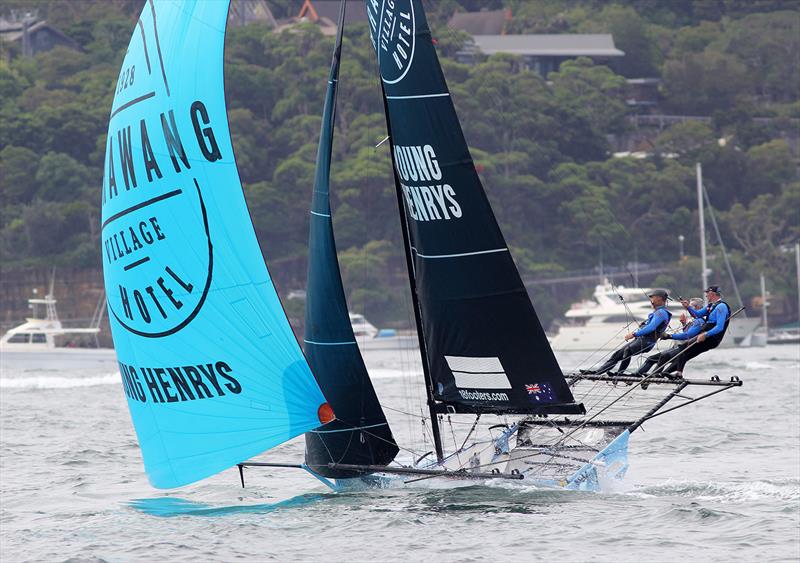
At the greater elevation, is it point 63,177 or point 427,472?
point 63,177

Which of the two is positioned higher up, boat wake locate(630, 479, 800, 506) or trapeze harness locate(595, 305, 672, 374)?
trapeze harness locate(595, 305, 672, 374)

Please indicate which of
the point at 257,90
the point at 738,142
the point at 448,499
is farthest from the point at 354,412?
the point at 738,142

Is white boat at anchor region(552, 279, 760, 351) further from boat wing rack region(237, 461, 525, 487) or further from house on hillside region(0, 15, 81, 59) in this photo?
house on hillside region(0, 15, 81, 59)

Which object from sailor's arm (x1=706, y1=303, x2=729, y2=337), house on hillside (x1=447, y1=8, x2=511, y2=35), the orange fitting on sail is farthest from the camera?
house on hillside (x1=447, y1=8, x2=511, y2=35)

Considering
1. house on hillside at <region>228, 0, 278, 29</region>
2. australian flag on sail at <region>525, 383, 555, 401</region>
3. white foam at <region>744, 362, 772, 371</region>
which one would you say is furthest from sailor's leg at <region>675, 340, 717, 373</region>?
house on hillside at <region>228, 0, 278, 29</region>

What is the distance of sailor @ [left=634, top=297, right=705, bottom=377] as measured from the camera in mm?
13562

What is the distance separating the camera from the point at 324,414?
1259 centimetres

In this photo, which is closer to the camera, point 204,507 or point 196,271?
point 196,271

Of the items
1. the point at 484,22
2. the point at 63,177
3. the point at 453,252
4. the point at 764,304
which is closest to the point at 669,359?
the point at 453,252

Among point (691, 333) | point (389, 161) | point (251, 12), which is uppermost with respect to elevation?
point (251, 12)

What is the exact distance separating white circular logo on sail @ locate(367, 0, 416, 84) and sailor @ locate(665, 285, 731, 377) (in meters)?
3.29

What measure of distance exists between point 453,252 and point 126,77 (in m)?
3.27

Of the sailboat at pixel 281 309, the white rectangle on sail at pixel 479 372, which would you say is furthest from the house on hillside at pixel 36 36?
A: the white rectangle on sail at pixel 479 372

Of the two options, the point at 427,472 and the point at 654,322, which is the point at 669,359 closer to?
the point at 654,322
